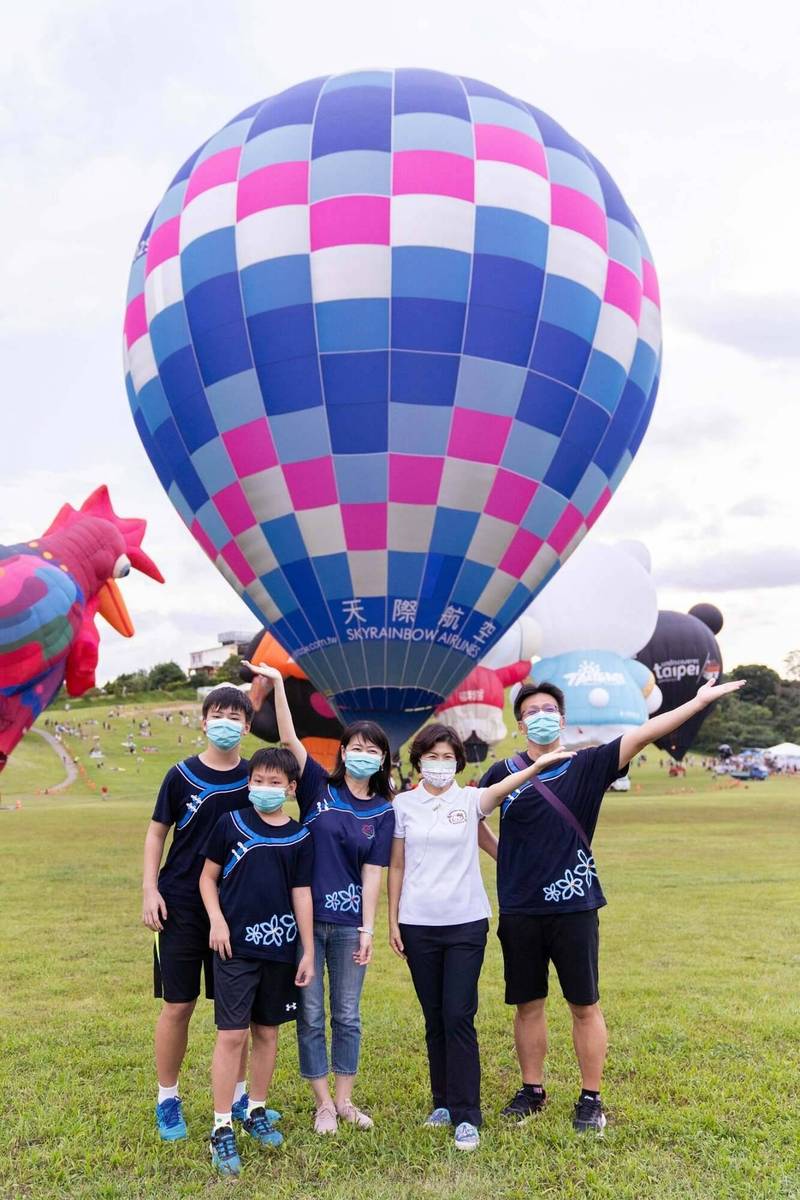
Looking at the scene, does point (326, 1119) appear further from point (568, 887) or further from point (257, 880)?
point (568, 887)

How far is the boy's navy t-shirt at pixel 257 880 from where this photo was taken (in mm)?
3480

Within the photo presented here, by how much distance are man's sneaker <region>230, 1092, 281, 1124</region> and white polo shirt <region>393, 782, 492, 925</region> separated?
839mm

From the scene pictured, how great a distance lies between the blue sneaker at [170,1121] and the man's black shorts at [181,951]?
0.38 meters

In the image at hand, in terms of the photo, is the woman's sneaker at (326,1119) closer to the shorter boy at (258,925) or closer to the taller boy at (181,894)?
the shorter boy at (258,925)

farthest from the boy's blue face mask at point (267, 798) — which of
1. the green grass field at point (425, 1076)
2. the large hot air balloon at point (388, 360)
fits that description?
the large hot air balloon at point (388, 360)

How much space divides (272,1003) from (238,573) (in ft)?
23.0

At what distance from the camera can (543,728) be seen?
3732 mm

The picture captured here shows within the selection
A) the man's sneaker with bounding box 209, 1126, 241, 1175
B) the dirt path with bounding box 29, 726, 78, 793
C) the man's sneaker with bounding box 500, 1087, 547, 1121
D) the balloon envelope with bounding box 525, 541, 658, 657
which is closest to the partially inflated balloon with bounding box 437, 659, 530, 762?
the balloon envelope with bounding box 525, 541, 658, 657

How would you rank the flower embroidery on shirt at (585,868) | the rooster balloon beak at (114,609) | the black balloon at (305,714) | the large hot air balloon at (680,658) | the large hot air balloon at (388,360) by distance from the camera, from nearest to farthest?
the flower embroidery on shirt at (585,868), the large hot air balloon at (388,360), the rooster balloon beak at (114,609), the black balloon at (305,714), the large hot air balloon at (680,658)

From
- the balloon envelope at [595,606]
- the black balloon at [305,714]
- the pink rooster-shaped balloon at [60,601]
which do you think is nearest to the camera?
the pink rooster-shaped balloon at [60,601]

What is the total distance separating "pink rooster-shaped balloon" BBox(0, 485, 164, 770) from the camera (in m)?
11.6

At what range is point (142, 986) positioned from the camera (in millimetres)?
5777

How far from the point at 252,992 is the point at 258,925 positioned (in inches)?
9.2

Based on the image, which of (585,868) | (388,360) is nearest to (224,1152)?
(585,868)
